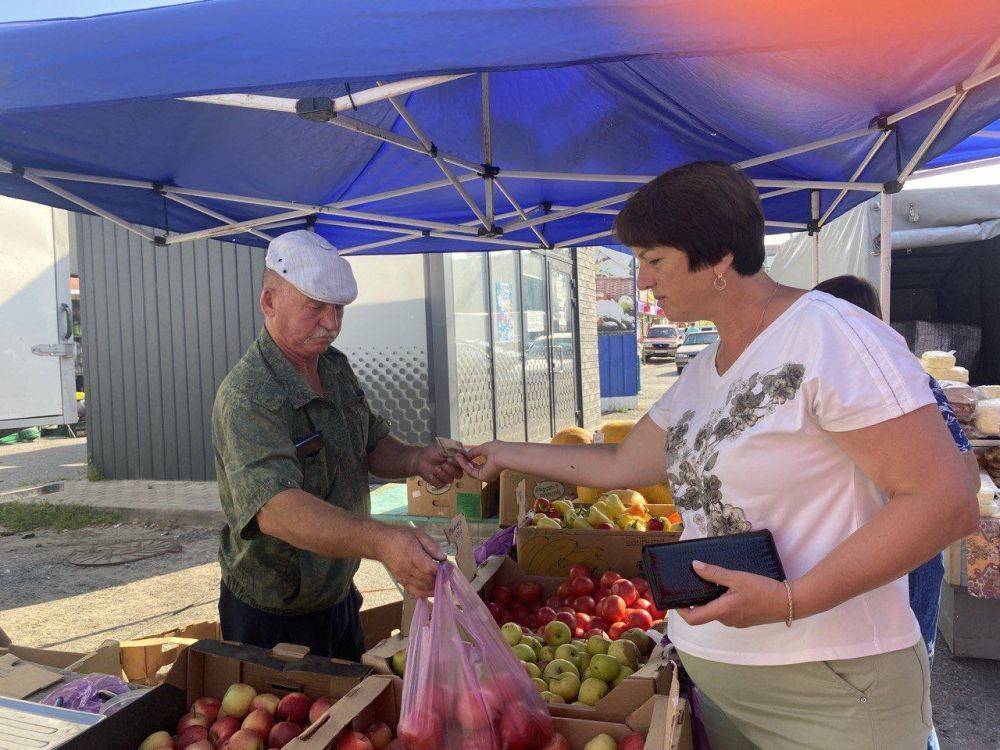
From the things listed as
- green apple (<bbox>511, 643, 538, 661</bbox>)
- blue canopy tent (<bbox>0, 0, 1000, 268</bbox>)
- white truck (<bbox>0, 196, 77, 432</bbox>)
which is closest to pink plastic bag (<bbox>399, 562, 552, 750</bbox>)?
green apple (<bbox>511, 643, 538, 661</bbox>)

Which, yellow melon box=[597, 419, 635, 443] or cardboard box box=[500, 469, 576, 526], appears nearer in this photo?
cardboard box box=[500, 469, 576, 526]

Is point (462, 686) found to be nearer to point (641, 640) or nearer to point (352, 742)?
point (352, 742)

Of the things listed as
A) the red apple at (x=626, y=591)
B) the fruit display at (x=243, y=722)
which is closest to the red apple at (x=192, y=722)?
the fruit display at (x=243, y=722)

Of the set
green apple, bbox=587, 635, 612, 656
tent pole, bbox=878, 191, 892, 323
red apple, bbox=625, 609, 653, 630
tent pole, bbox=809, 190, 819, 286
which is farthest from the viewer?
tent pole, bbox=809, 190, 819, 286

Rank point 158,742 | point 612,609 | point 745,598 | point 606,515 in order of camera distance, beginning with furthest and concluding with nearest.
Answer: point 606,515 → point 612,609 → point 158,742 → point 745,598

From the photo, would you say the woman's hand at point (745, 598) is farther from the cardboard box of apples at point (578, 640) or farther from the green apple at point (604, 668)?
the green apple at point (604, 668)

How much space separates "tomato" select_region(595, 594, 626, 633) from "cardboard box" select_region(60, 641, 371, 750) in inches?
46.8

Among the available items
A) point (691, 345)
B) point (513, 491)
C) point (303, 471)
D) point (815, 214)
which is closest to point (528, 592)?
point (303, 471)

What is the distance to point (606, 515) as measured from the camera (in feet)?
13.3

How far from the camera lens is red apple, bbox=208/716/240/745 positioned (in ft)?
5.74

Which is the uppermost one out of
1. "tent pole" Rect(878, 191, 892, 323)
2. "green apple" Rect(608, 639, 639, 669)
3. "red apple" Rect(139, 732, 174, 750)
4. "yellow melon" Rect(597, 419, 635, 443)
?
"tent pole" Rect(878, 191, 892, 323)

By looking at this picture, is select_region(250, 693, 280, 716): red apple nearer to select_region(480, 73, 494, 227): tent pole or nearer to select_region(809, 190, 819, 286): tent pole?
select_region(480, 73, 494, 227): tent pole

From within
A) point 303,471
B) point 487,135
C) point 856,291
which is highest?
point 487,135

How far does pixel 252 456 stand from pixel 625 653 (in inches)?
51.1
